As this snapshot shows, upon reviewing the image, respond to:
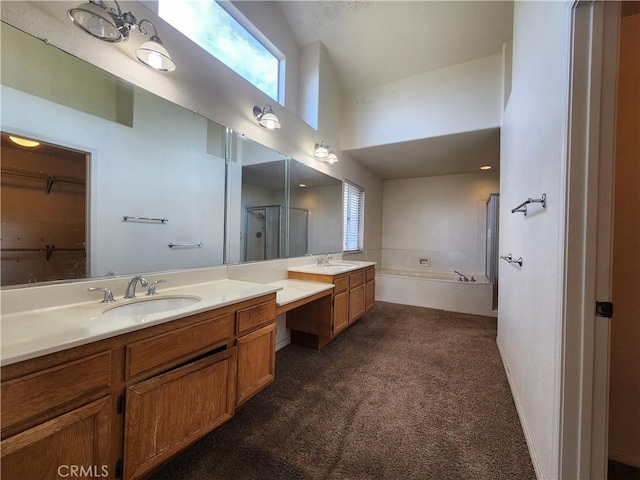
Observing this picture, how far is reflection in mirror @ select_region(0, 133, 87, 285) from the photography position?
44.6 inches

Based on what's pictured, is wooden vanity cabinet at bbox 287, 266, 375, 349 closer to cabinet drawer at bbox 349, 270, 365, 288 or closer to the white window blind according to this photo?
cabinet drawer at bbox 349, 270, 365, 288

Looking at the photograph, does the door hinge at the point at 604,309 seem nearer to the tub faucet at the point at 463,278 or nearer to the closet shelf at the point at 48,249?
the closet shelf at the point at 48,249

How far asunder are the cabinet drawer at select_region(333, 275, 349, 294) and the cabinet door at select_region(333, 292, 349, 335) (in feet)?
0.17

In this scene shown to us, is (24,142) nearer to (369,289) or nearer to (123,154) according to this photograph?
(123,154)

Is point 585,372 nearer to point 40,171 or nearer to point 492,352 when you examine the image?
point 492,352

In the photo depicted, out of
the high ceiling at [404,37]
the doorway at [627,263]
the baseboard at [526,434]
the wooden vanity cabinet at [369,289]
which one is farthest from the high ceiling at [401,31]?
the baseboard at [526,434]

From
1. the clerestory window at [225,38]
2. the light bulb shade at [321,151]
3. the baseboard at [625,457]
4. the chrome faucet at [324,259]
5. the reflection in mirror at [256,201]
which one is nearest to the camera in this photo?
the baseboard at [625,457]

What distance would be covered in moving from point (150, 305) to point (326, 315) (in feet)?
4.95

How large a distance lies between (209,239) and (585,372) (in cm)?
215

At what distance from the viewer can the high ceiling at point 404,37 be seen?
8.37 ft

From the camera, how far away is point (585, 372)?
3.00ft

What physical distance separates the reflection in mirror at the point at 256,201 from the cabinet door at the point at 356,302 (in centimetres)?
91

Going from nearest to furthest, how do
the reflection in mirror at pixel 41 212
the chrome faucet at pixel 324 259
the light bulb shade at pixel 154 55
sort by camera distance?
the reflection in mirror at pixel 41 212 → the light bulb shade at pixel 154 55 → the chrome faucet at pixel 324 259

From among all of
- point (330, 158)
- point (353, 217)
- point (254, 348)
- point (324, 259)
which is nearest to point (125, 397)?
point (254, 348)
